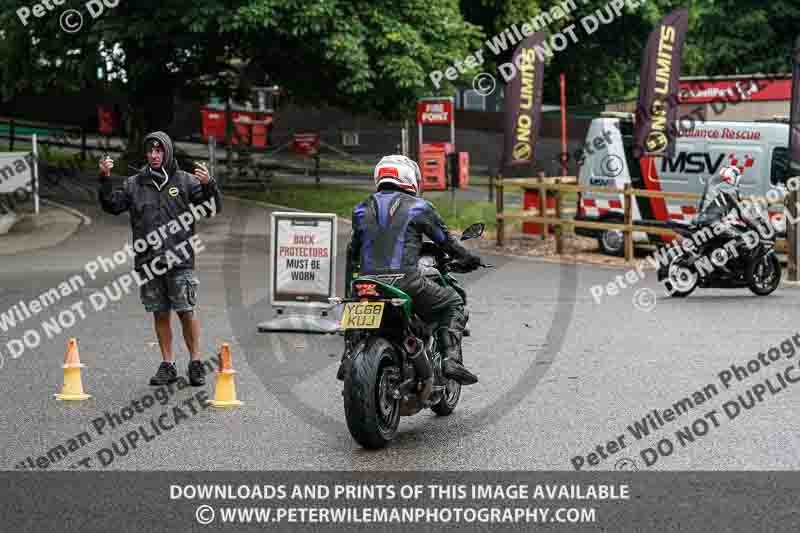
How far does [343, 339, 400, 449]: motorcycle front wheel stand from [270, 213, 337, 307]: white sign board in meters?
5.59

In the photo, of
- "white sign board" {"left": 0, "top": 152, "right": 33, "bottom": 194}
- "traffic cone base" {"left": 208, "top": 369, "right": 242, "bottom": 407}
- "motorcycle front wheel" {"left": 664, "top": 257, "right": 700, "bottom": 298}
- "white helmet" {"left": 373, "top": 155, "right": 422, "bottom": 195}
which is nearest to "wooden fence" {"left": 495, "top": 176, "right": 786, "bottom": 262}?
"motorcycle front wheel" {"left": 664, "top": 257, "right": 700, "bottom": 298}

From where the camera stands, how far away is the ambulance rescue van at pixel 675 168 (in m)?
22.0

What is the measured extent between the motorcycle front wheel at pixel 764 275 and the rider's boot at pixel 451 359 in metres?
9.04

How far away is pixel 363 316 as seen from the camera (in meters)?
8.36

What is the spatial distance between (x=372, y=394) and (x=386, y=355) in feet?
1.13

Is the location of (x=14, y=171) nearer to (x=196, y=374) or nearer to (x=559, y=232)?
(x=559, y=232)

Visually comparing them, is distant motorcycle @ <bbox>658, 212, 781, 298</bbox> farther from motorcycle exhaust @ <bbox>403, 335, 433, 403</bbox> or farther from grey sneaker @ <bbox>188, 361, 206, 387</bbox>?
motorcycle exhaust @ <bbox>403, 335, 433, 403</bbox>

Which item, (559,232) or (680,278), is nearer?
(680,278)

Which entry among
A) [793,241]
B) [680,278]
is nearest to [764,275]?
[680,278]

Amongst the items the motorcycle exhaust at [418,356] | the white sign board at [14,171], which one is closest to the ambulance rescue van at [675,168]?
the white sign board at [14,171]

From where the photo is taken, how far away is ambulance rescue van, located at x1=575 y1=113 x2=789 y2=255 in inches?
864

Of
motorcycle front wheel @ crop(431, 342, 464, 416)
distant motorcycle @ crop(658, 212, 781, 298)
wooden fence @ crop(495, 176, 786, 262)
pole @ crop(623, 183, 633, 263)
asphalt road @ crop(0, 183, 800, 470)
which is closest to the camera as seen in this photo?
asphalt road @ crop(0, 183, 800, 470)

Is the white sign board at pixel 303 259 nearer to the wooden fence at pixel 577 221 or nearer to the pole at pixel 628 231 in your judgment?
the wooden fence at pixel 577 221

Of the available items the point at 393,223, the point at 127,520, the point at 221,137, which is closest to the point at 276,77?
the point at 221,137
